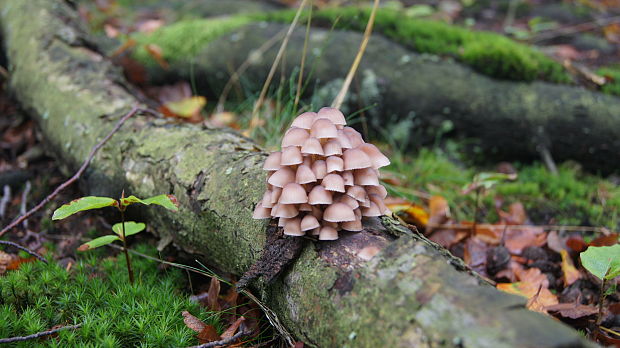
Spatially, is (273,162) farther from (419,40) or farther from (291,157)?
(419,40)

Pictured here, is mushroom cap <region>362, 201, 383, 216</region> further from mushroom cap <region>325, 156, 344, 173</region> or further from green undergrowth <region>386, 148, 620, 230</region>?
green undergrowth <region>386, 148, 620, 230</region>

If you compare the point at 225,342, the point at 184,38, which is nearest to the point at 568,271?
the point at 225,342

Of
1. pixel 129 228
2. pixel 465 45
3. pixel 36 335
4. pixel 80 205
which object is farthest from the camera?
pixel 465 45

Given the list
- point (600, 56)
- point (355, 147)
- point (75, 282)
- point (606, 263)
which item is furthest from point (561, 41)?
point (75, 282)

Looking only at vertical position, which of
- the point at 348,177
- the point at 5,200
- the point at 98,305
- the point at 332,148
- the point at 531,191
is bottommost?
the point at 531,191

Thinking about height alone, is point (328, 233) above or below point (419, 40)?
above
